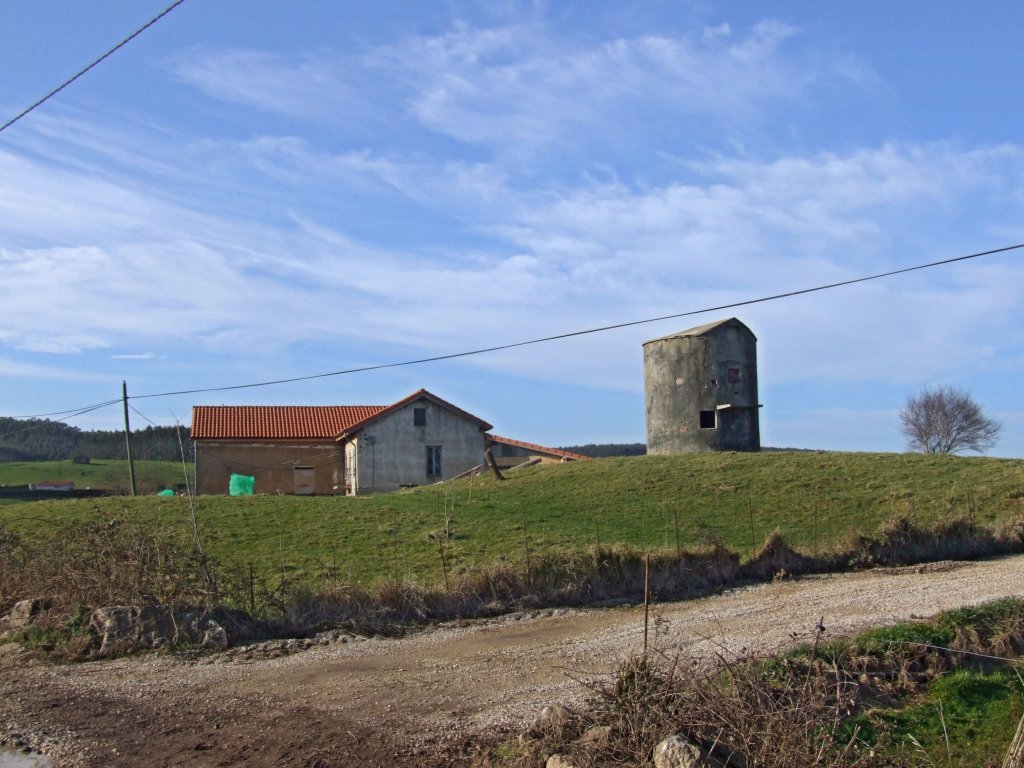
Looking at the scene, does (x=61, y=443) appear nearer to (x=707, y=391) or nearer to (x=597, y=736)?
(x=707, y=391)

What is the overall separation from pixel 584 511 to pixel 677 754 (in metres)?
21.4

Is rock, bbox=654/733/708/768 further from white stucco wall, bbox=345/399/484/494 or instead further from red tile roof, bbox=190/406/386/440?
red tile roof, bbox=190/406/386/440

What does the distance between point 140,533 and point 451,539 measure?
942 centimetres

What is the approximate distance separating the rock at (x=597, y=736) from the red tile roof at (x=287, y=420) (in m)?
41.4

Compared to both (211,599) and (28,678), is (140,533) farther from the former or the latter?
(28,678)

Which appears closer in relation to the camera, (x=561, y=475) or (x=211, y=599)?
(x=211, y=599)

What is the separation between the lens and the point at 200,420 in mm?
49906

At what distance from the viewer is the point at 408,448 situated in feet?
160

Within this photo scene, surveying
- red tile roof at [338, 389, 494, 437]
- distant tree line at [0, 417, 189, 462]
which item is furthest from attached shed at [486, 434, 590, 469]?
distant tree line at [0, 417, 189, 462]

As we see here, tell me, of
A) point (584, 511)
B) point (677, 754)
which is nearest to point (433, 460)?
point (584, 511)

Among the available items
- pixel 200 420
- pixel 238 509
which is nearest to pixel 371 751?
pixel 238 509

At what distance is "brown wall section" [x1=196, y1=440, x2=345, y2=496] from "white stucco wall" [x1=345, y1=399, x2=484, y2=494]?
1.14 metres

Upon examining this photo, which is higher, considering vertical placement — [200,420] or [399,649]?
[200,420]

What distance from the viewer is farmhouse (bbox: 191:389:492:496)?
4794 centimetres
